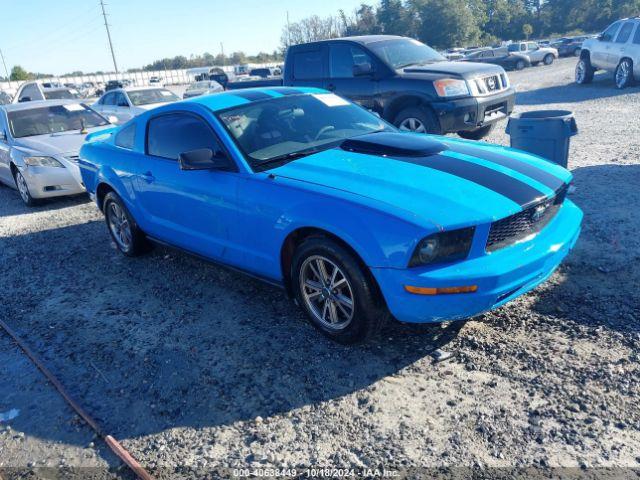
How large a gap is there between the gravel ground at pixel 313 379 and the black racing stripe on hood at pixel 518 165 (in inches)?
35.9

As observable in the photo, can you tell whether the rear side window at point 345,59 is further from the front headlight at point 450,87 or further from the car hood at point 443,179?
the car hood at point 443,179

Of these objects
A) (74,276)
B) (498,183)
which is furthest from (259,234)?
(74,276)

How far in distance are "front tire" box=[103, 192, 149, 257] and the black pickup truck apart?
453cm

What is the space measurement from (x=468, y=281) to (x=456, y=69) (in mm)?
6074

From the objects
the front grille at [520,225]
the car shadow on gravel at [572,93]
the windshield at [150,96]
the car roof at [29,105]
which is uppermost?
the car roof at [29,105]

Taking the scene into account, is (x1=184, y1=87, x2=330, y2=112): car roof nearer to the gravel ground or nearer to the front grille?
the gravel ground

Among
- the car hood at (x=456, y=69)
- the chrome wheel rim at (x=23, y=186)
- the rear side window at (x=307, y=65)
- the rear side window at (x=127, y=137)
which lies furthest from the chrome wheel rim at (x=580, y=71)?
the chrome wheel rim at (x=23, y=186)

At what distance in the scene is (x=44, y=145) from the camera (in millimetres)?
8250

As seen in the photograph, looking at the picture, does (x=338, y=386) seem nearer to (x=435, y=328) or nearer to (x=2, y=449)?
(x=435, y=328)

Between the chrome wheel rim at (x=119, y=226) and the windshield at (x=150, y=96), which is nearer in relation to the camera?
the chrome wheel rim at (x=119, y=226)

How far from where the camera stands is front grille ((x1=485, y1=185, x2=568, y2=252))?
3.06 m

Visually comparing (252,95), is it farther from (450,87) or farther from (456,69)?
(456,69)

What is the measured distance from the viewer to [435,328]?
366cm

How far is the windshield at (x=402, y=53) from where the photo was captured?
858cm
